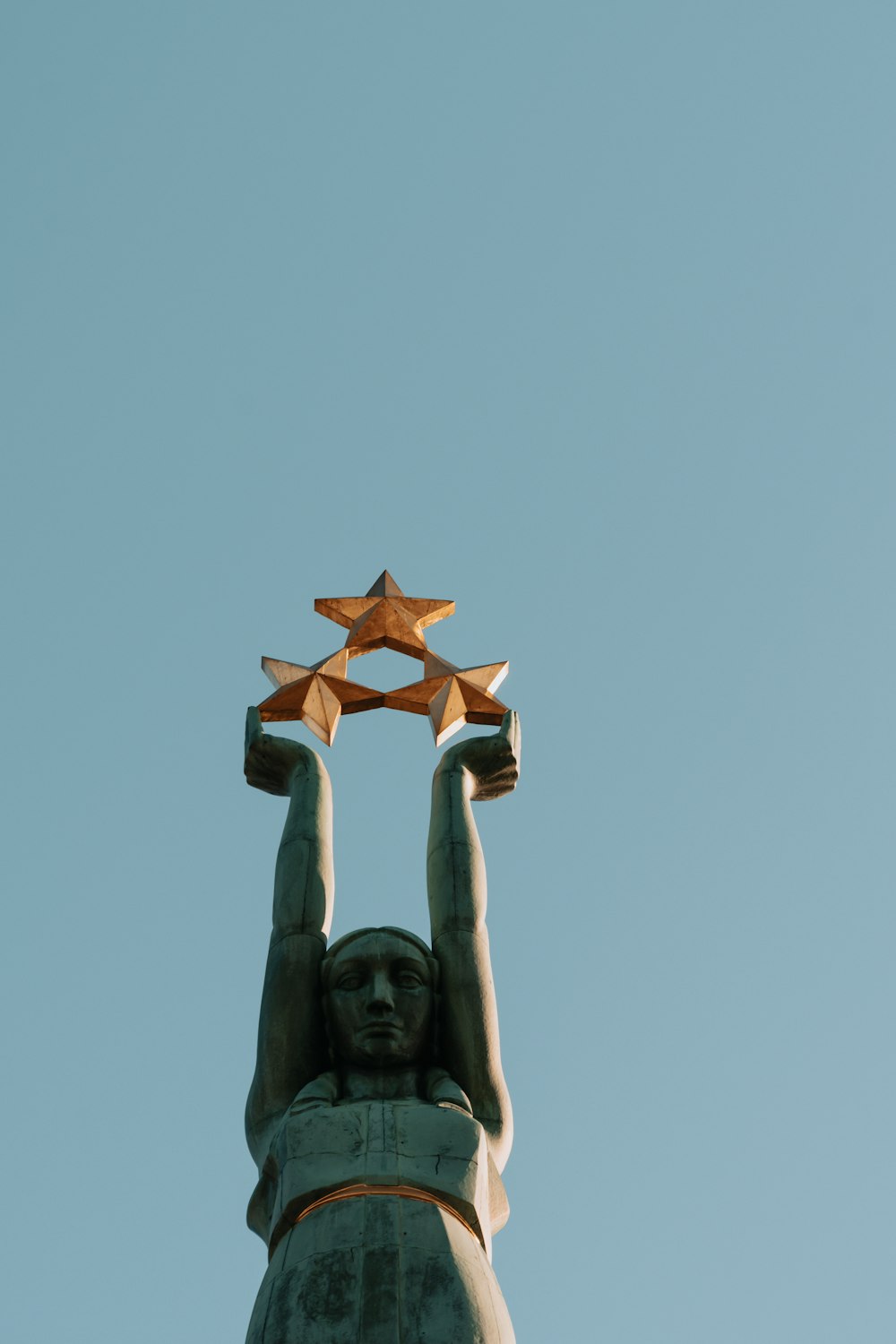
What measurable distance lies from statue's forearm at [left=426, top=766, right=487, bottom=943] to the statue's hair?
15.4 inches

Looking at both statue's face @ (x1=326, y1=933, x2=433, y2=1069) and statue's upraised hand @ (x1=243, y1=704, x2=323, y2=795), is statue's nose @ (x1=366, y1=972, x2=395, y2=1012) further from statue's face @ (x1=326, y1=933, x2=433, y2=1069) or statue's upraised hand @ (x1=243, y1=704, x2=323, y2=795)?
statue's upraised hand @ (x1=243, y1=704, x2=323, y2=795)

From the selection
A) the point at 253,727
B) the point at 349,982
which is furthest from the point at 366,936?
the point at 253,727

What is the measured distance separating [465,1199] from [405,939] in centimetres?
261

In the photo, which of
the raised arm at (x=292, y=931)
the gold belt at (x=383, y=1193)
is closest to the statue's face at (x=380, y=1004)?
the raised arm at (x=292, y=931)

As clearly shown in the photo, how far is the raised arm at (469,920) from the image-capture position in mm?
15133

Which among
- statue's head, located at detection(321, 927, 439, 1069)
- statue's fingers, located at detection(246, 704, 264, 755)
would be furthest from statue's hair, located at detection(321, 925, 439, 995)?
statue's fingers, located at detection(246, 704, 264, 755)

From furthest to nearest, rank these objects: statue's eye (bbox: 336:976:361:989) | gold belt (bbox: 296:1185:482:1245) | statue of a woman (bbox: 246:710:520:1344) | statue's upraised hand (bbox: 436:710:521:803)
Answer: statue's upraised hand (bbox: 436:710:521:803), statue's eye (bbox: 336:976:361:989), gold belt (bbox: 296:1185:482:1245), statue of a woman (bbox: 246:710:520:1344)

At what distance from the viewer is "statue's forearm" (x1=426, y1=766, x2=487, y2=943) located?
16.1 meters

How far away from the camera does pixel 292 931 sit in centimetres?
1596

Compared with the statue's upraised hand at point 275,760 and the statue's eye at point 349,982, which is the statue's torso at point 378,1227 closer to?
the statue's eye at point 349,982

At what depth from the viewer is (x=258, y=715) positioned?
59.4ft

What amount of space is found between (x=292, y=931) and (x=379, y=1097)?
5.75 feet

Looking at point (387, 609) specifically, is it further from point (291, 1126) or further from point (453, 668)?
point (291, 1126)

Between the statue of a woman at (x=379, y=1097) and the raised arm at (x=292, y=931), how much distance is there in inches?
0.6
